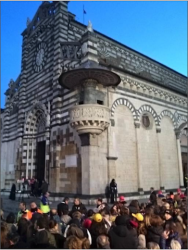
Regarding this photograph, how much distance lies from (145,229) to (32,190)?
13001mm

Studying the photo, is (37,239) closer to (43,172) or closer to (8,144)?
(43,172)

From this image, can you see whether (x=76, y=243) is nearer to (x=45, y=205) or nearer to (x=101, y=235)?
(x=101, y=235)

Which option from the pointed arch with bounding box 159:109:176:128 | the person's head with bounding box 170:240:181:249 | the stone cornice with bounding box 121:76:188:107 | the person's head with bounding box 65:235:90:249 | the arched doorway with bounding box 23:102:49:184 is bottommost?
the person's head with bounding box 170:240:181:249

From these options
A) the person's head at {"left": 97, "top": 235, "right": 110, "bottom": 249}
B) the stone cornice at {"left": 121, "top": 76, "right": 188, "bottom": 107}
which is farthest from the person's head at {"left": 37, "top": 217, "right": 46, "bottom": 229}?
the stone cornice at {"left": 121, "top": 76, "right": 188, "bottom": 107}

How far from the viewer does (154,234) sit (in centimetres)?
397

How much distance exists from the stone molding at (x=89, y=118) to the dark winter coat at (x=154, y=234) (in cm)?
840

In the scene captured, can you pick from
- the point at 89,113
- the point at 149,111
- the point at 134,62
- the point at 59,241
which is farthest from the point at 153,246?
the point at 134,62

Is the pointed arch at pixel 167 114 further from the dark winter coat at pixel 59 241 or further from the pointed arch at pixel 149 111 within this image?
the dark winter coat at pixel 59 241

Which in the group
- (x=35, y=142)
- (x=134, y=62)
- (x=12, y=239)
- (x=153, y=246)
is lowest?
Result: (x=153, y=246)

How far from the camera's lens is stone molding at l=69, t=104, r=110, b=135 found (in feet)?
40.2

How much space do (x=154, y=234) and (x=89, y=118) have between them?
861 centimetres

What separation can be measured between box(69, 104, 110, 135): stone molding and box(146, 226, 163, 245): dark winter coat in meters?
8.40

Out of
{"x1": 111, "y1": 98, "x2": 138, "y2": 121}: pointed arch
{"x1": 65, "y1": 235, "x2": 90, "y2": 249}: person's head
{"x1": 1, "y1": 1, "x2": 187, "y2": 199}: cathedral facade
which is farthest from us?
{"x1": 111, "y1": 98, "x2": 138, "y2": 121}: pointed arch

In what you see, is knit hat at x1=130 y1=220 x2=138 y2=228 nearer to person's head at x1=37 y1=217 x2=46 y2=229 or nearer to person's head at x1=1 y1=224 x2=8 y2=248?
person's head at x1=37 y1=217 x2=46 y2=229
